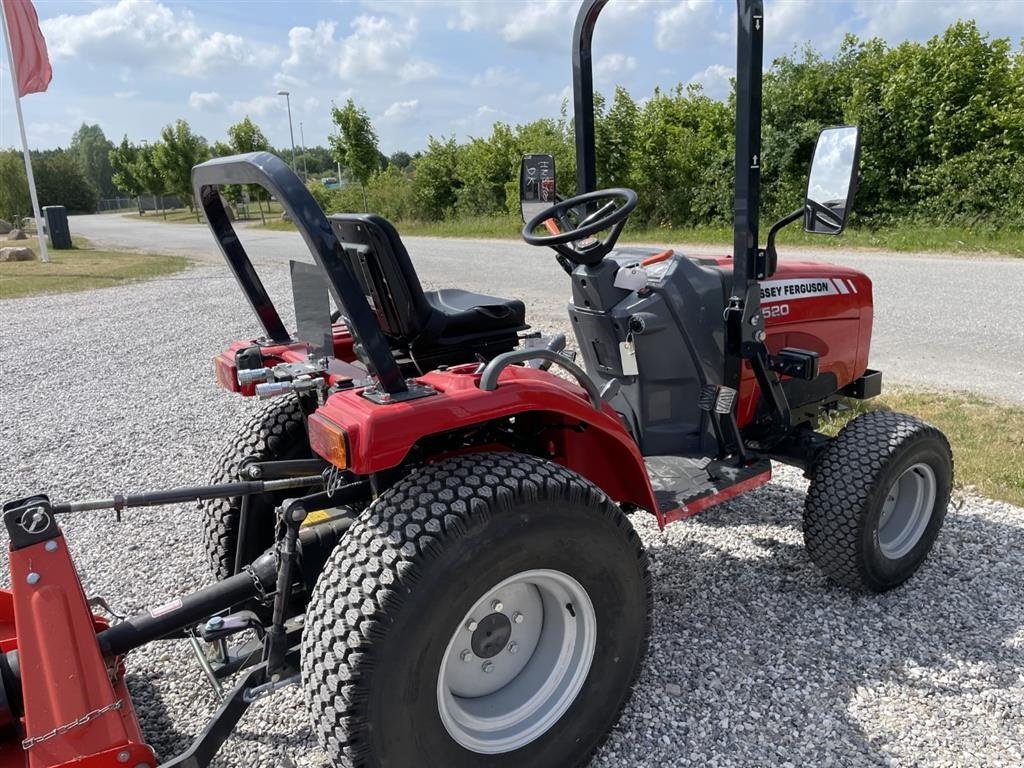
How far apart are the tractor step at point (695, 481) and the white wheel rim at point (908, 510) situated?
1.66 feet

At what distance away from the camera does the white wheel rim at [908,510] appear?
303cm

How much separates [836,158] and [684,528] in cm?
180

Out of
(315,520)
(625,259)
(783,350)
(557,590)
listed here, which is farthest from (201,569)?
(783,350)

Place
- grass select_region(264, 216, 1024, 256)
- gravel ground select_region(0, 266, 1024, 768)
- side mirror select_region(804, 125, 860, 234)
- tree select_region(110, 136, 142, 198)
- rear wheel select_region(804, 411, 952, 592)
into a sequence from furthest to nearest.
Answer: tree select_region(110, 136, 142, 198), grass select_region(264, 216, 1024, 256), rear wheel select_region(804, 411, 952, 592), side mirror select_region(804, 125, 860, 234), gravel ground select_region(0, 266, 1024, 768)

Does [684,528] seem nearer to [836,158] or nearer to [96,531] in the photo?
[836,158]

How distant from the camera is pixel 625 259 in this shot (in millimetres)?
3057

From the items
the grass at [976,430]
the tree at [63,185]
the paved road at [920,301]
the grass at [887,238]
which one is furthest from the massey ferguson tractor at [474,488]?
the tree at [63,185]

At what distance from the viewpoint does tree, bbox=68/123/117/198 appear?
3497 inches

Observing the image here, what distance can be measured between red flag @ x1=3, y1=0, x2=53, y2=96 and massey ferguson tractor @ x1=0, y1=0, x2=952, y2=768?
16355 millimetres

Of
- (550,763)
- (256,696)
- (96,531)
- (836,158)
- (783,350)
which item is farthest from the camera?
(96,531)

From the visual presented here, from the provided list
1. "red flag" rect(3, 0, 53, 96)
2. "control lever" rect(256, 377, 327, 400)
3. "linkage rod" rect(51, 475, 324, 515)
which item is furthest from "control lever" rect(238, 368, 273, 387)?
"red flag" rect(3, 0, 53, 96)

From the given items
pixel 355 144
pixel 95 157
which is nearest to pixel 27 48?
pixel 355 144

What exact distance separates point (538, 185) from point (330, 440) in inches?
64.6

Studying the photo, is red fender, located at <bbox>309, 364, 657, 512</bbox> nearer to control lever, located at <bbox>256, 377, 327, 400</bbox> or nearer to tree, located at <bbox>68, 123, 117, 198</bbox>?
control lever, located at <bbox>256, 377, 327, 400</bbox>
